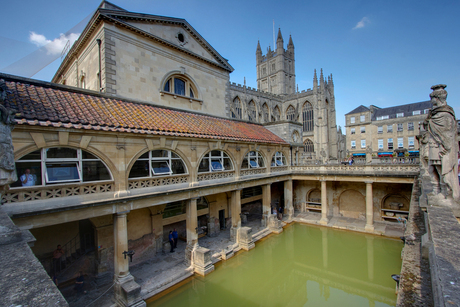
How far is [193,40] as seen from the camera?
17.8m

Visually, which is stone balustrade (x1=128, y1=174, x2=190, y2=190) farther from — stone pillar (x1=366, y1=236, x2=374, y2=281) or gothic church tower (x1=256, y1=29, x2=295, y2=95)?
gothic church tower (x1=256, y1=29, x2=295, y2=95)

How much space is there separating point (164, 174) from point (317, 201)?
59.3 ft

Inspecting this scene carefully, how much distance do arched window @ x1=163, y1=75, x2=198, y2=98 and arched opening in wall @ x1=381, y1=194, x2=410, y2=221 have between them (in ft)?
64.3

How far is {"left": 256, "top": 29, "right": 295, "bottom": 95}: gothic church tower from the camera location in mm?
67938

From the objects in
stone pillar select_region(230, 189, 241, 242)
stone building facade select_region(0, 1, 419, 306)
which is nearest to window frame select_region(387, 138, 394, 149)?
stone building facade select_region(0, 1, 419, 306)

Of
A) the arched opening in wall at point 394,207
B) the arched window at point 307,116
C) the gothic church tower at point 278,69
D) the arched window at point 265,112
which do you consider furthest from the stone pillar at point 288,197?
the gothic church tower at point 278,69

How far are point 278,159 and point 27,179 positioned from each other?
58.8 ft

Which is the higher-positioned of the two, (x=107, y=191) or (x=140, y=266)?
(x=107, y=191)

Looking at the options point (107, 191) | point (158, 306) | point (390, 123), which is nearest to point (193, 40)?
point (107, 191)

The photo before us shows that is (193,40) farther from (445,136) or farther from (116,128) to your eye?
(445,136)

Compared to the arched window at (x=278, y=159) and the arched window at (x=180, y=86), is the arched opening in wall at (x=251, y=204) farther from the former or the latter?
the arched window at (x=180, y=86)

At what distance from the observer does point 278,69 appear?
6844cm

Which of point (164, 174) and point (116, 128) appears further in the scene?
point (164, 174)

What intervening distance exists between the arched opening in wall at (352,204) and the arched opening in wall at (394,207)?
1.65 metres
